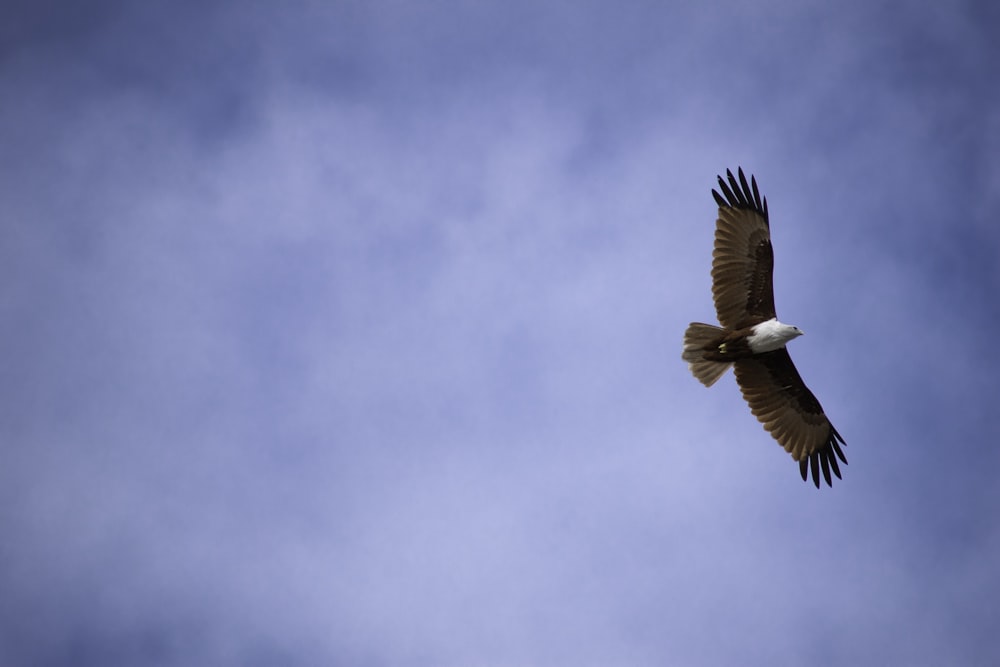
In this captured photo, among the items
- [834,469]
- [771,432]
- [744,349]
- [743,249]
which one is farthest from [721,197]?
[834,469]

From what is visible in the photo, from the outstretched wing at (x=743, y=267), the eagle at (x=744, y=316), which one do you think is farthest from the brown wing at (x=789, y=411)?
the outstretched wing at (x=743, y=267)

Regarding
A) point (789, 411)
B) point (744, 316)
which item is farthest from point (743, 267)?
point (789, 411)

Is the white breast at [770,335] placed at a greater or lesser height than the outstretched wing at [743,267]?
lesser

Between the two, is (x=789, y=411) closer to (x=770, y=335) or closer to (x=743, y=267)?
(x=770, y=335)

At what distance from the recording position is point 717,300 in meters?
16.9

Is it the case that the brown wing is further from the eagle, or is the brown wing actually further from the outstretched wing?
the outstretched wing

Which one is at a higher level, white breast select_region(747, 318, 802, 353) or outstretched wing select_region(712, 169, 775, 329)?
outstretched wing select_region(712, 169, 775, 329)

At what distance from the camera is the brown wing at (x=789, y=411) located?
17.7 metres

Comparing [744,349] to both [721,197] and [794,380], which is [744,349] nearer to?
[794,380]

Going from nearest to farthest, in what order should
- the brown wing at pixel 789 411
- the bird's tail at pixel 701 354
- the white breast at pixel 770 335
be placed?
the white breast at pixel 770 335, the bird's tail at pixel 701 354, the brown wing at pixel 789 411

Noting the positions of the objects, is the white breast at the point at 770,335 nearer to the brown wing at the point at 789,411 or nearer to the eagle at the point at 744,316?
the eagle at the point at 744,316

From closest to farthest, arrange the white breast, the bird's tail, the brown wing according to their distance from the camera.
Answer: the white breast, the bird's tail, the brown wing

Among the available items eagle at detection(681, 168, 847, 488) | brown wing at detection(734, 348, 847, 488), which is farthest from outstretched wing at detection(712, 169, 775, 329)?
brown wing at detection(734, 348, 847, 488)

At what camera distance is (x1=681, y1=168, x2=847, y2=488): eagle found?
659 inches
